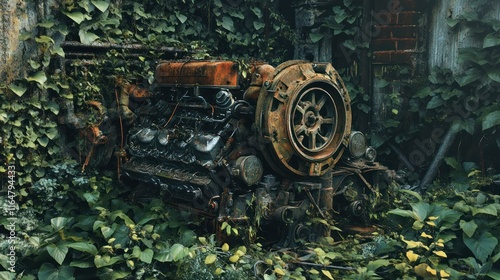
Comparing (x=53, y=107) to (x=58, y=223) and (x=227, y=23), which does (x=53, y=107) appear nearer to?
(x=58, y=223)

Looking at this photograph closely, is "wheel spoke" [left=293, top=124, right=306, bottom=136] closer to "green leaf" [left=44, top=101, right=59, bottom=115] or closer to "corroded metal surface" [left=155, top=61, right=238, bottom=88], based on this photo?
"corroded metal surface" [left=155, top=61, right=238, bottom=88]

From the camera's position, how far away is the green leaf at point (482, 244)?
182 inches

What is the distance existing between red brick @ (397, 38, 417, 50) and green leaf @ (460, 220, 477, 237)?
3.36 metres

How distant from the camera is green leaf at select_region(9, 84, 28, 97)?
19.7ft

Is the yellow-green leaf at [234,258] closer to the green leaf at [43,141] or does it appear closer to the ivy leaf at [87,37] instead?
the green leaf at [43,141]

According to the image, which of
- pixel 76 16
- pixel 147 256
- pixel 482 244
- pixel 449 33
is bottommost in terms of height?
pixel 147 256

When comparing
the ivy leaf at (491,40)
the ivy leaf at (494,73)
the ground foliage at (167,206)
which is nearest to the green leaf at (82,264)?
the ground foliage at (167,206)

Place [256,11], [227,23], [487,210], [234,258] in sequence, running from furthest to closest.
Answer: [256,11] → [227,23] → [487,210] → [234,258]

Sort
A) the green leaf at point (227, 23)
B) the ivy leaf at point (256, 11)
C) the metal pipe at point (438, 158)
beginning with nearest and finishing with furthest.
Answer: the metal pipe at point (438, 158), the green leaf at point (227, 23), the ivy leaf at point (256, 11)

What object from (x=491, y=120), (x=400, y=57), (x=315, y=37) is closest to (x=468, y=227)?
(x=491, y=120)

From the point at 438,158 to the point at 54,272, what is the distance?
497 cm

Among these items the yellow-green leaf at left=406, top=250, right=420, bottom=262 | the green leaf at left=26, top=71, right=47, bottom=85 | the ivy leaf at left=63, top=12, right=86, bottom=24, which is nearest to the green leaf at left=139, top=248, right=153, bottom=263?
the yellow-green leaf at left=406, top=250, right=420, bottom=262

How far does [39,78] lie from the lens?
6.12 metres

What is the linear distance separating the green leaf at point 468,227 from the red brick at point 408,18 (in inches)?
139
